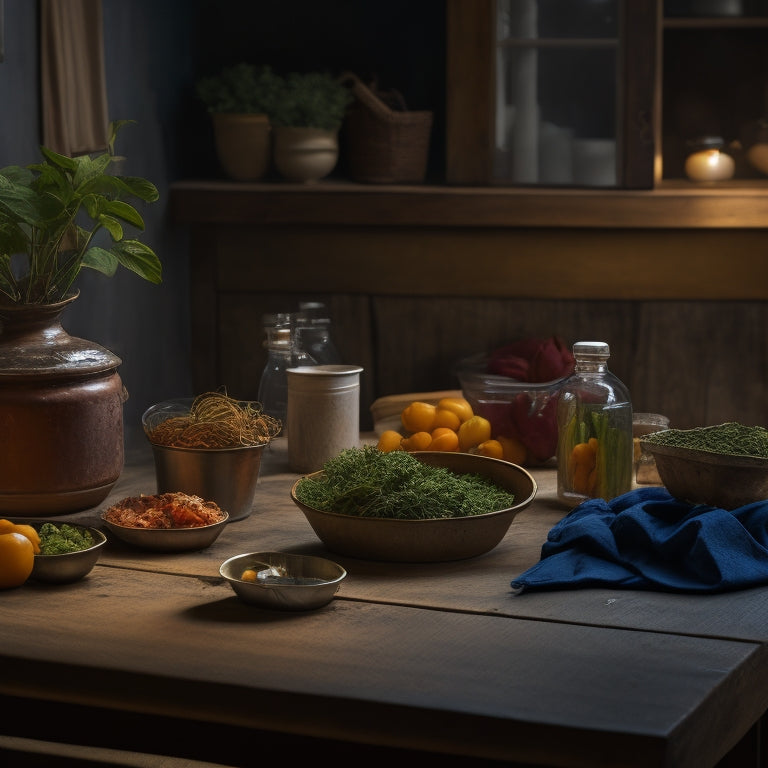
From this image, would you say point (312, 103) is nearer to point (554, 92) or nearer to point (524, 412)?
point (554, 92)

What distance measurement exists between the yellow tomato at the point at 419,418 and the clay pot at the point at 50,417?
1.70 ft

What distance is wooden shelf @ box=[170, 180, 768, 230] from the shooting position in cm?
309

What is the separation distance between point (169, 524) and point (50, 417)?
0.83 ft

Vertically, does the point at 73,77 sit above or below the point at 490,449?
above

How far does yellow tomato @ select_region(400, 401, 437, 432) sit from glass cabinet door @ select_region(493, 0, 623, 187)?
4.45 ft

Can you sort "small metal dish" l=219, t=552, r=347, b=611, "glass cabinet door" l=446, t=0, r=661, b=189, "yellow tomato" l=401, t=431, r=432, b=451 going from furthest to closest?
"glass cabinet door" l=446, t=0, r=661, b=189 < "yellow tomato" l=401, t=431, r=432, b=451 < "small metal dish" l=219, t=552, r=347, b=611

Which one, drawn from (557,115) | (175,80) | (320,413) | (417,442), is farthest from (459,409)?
(175,80)

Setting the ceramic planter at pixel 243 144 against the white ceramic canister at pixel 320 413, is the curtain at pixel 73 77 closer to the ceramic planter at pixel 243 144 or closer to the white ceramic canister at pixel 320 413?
the ceramic planter at pixel 243 144

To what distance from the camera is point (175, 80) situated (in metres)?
3.31

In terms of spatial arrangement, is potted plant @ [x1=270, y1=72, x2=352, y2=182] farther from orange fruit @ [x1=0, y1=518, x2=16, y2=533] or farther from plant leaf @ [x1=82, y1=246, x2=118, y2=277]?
orange fruit @ [x1=0, y1=518, x2=16, y2=533]

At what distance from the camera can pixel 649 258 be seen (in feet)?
10.5

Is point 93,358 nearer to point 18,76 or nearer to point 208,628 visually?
Answer: point 208,628

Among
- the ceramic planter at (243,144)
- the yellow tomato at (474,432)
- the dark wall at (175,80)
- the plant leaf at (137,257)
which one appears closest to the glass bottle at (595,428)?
the yellow tomato at (474,432)

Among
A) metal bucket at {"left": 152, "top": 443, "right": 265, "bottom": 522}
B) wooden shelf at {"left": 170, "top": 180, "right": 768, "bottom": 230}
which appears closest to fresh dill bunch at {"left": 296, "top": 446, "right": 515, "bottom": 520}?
metal bucket at {"left": 152, "top": 443, "right": 265, "bottom": 522}
